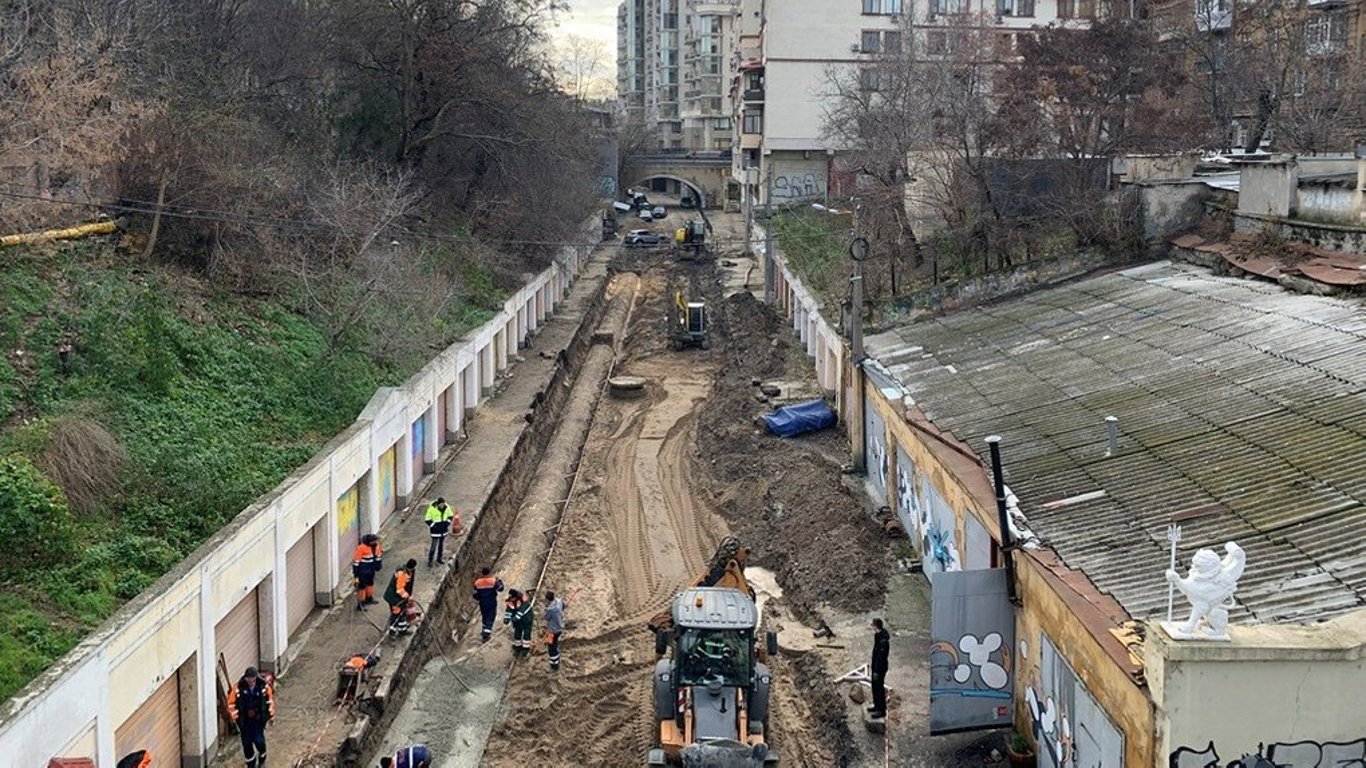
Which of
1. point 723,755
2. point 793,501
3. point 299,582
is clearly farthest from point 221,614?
point 793,501

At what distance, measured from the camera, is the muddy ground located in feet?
58.4

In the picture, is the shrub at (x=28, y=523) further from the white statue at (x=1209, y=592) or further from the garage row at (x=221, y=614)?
the white statue at (x=1209, y=592)

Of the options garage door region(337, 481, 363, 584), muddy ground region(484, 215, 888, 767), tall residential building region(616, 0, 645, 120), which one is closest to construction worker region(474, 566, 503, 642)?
muddy ground region(484, 215, 888, 767)

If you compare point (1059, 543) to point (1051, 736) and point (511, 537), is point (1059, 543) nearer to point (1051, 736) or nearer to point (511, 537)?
point (1051, 736)

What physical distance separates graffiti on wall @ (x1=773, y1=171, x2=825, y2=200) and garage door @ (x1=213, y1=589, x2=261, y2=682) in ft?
182

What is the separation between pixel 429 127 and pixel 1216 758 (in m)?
38.9

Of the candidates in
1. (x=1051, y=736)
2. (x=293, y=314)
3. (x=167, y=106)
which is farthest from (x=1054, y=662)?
(x=167, y=106)

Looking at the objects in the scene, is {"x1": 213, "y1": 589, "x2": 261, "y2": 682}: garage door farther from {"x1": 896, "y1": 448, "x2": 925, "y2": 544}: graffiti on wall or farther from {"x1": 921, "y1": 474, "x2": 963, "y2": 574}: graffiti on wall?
{"x1": 896, "y1": 448, "x2": 925, "y2": 544}: graffiti on wall

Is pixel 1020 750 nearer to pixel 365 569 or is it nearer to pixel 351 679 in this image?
pixel 351 679

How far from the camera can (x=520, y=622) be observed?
800 inches

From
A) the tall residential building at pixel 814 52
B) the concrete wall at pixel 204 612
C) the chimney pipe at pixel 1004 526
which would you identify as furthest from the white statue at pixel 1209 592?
the tall residential building at pixel 814 52

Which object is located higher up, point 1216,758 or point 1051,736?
point 1216,758

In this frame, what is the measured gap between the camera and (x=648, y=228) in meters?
91.6

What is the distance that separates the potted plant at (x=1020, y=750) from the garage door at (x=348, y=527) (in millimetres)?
11355
